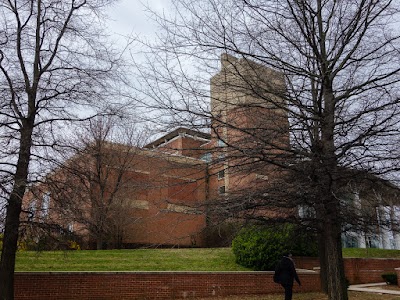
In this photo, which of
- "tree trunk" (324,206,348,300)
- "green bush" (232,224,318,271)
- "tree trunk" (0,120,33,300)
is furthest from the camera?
"green bush" (232,224,318,271)

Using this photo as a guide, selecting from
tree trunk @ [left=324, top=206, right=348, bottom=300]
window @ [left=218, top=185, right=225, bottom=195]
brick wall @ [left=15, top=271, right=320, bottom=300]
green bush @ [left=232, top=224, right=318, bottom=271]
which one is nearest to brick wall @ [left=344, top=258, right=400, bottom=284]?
green bush @ [left=232, top=224, right=318, bottom=271]

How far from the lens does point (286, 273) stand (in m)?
11.6

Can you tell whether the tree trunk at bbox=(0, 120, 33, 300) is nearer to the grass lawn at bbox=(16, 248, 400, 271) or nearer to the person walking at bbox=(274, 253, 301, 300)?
the grass lawn at bbox=(16, 248, 400, 271)

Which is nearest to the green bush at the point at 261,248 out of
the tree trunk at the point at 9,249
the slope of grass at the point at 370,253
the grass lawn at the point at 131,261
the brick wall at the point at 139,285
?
the grass lawn at the point at 131,261

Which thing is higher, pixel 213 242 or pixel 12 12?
pixel 12 12

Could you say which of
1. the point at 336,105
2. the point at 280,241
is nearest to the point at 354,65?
the point at 336,105

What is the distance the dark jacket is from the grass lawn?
396 centimetres

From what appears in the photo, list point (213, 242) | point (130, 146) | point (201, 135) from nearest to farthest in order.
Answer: point (201, 135) → point (130, 146) → point (213, 242)

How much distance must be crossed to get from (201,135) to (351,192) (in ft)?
9.94

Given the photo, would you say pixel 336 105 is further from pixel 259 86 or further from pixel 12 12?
pixel 12 12

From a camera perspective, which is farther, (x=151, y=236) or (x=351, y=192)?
(x=151, y=236)

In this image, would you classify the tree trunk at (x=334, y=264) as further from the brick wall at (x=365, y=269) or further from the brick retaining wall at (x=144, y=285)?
the brick wall at (x=365, y=269)

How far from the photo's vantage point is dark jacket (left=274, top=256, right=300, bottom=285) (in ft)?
38.0

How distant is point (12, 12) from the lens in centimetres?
1134
